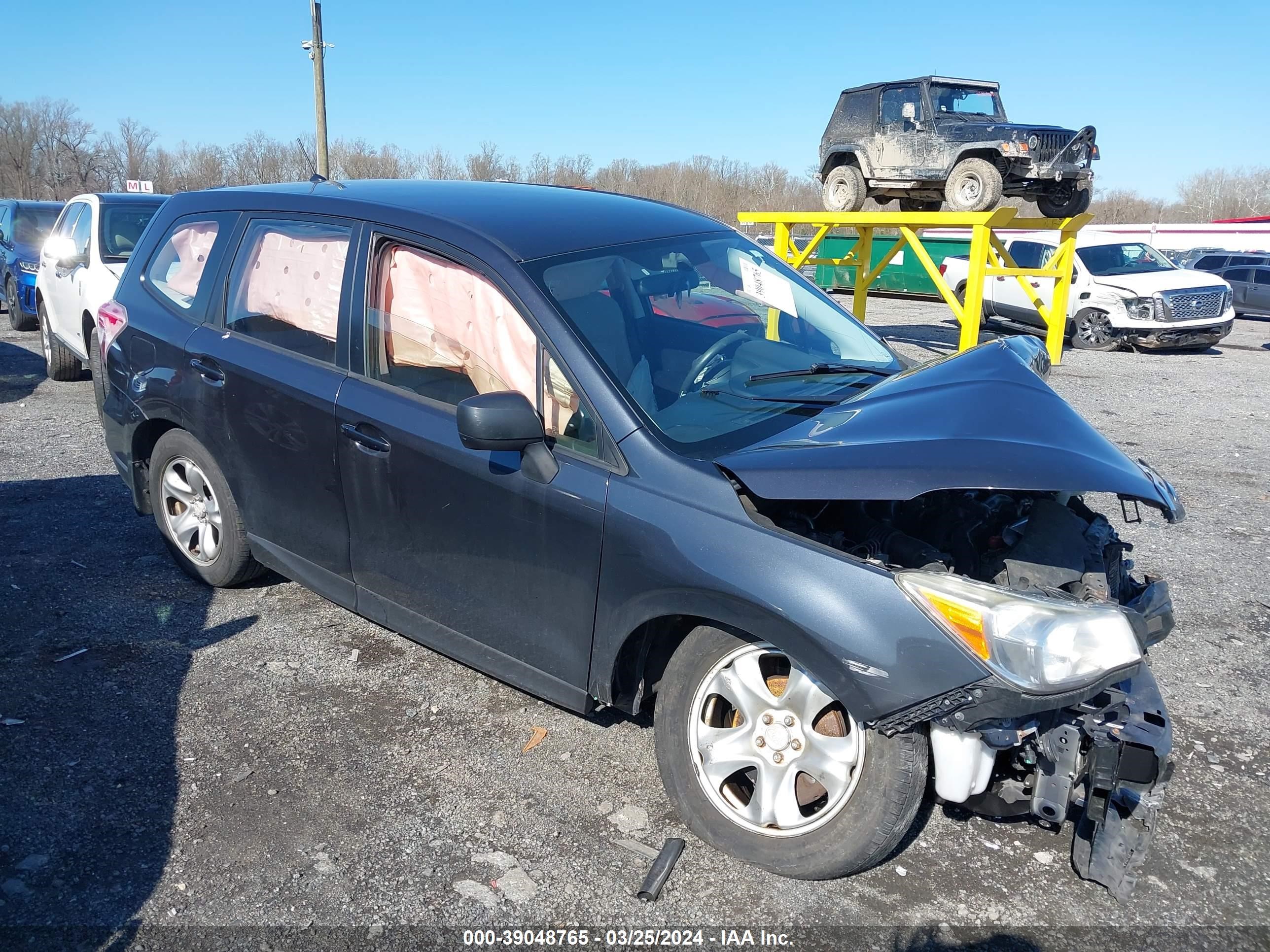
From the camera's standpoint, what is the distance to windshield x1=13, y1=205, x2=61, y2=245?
516 inches

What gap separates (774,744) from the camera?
9.13 ft

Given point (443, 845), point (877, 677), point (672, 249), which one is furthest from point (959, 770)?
point (672, 249)

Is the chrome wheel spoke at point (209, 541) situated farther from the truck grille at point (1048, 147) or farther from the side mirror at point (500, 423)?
the truck grille at point (1048, 147)

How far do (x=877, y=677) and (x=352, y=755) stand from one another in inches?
77.1

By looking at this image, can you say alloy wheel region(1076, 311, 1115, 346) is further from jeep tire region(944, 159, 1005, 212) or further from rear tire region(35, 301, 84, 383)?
rear tire region(35, 301, 84, 383)

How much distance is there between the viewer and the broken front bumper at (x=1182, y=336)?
51.8ft

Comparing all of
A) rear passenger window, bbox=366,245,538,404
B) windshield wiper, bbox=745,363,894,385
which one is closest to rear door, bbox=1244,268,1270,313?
windshield wiper, bbox=745,363,894,385

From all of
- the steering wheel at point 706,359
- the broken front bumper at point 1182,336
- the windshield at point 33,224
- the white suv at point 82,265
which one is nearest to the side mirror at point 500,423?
the steering wheel at point 706,359

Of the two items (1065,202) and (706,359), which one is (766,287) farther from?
(1065,202)

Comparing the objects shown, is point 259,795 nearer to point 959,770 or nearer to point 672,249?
point 959,770

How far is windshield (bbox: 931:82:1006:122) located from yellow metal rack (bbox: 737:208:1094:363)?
223cm

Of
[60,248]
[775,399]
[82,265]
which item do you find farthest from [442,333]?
[60,248]

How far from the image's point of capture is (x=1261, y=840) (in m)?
3.02

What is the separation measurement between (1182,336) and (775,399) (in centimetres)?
1540
